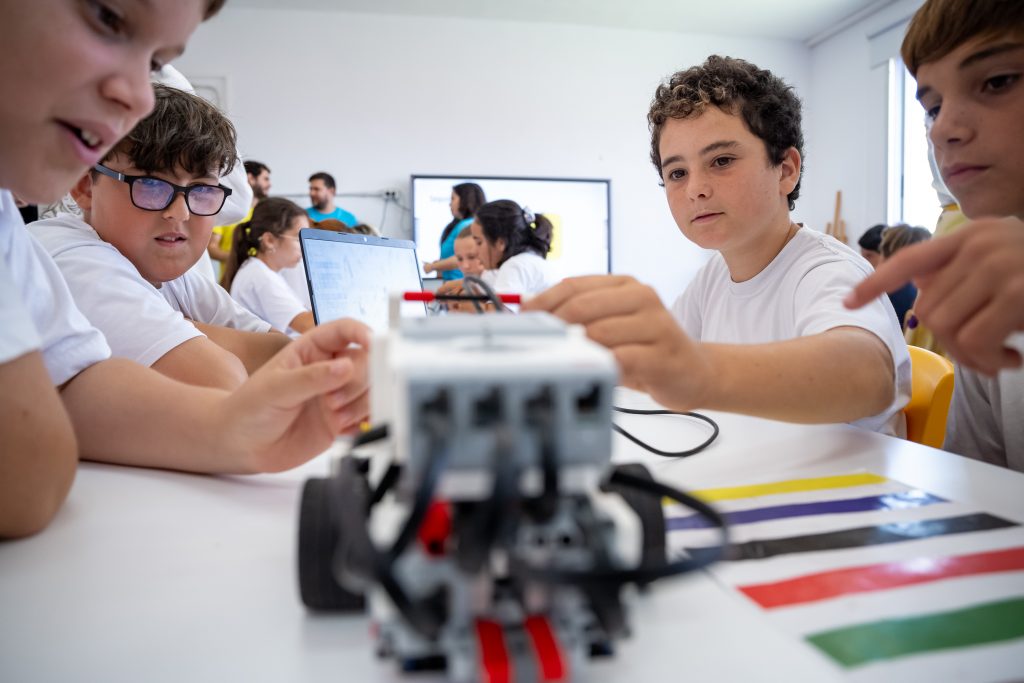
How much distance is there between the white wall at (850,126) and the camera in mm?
4277

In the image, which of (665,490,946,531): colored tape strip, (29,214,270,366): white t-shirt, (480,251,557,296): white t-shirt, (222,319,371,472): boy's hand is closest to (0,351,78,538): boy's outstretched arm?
(222,319,371,472): boy's hand

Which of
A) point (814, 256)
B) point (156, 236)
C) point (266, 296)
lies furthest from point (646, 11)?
point (156, 236)

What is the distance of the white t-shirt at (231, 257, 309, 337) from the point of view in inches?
76.5

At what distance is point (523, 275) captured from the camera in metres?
2.46

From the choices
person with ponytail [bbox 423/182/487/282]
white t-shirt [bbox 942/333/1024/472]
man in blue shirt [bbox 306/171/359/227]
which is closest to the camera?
white t-shirt [bbox 942/333/1024/472]

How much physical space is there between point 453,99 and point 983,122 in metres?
4.15

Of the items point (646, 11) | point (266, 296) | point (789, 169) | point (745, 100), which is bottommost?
point (266, 296)

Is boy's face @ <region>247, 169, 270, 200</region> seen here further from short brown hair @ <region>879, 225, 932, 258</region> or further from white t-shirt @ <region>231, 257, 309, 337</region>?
short brown hair @ <region>879, 225, 932, 258</region>

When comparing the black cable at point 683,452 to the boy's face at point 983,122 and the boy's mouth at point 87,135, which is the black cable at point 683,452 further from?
the boy's mouth at point 87,135

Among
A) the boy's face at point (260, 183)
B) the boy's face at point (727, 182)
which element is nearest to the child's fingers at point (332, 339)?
the boy's face at point (727, 182)

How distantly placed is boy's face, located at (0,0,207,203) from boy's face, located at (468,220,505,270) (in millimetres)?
2119

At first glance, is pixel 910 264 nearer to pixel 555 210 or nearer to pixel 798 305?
pixel 798 305

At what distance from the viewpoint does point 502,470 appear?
25 cm

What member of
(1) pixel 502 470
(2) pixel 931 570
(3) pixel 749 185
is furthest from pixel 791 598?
(3) pixel 749 185
